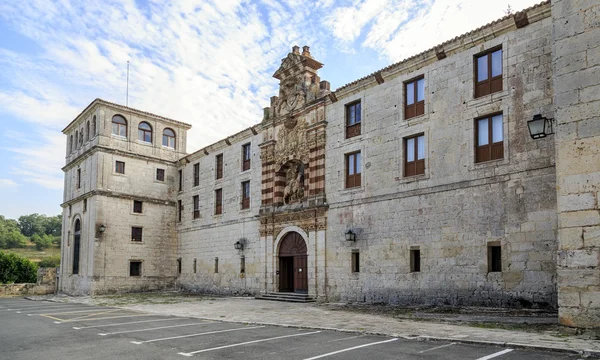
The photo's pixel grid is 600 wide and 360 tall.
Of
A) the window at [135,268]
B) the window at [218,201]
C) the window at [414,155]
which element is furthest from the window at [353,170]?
the window at [135,268]

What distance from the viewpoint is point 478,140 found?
52.5 ft

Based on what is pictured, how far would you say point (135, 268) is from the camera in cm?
3089

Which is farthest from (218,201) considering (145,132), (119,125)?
(119,125)

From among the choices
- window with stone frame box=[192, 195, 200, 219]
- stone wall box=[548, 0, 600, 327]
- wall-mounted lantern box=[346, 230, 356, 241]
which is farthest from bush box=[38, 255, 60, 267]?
stone wall box=[548, 0, 600, 327]

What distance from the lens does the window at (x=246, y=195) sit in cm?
2665

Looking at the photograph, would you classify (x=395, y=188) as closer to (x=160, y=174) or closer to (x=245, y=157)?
(x=245, y=157)

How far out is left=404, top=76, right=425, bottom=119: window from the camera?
18.0 meters

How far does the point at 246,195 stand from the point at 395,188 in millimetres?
10804

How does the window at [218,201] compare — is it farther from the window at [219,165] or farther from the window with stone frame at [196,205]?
the window with stone frame at [196,205]

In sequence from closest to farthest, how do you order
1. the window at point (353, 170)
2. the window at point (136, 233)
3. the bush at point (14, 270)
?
the window at point (353, 170) → the window at point (136, 233) → the bush at point (14, 270)

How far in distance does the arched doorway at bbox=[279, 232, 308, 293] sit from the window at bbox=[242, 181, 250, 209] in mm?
3954

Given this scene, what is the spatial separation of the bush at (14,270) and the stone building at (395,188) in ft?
66.9

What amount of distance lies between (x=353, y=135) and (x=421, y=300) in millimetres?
7326

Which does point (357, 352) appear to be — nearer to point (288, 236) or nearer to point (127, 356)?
point (127, 356)
